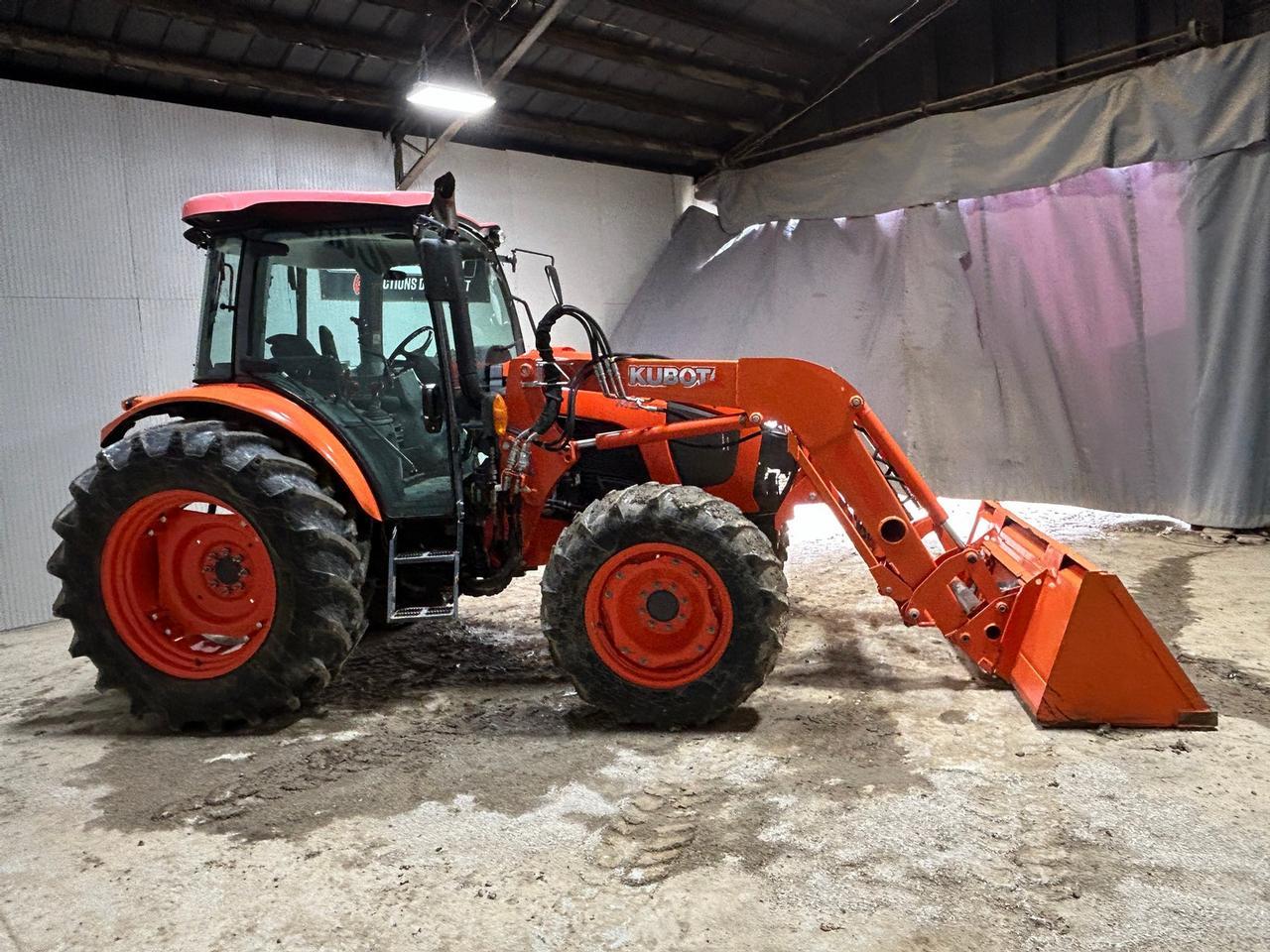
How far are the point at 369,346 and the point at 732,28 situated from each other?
4.70 metres

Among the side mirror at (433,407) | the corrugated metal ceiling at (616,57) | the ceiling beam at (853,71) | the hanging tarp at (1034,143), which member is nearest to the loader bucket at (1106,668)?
the side mirror at (433,407)

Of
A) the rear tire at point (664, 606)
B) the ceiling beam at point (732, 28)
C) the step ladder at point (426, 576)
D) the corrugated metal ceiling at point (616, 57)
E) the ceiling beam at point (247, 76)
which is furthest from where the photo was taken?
the ceiling beam at point (732, 28)

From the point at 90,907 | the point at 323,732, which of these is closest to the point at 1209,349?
the point at 323,732

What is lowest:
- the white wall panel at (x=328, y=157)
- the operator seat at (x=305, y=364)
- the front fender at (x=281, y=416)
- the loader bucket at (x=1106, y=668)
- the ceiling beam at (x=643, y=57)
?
the loader bucket at (x=1106, y=668)

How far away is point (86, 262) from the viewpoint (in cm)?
536

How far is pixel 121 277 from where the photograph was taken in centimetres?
550

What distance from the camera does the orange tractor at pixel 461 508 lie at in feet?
10.3

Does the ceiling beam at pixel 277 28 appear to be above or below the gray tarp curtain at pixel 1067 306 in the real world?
above

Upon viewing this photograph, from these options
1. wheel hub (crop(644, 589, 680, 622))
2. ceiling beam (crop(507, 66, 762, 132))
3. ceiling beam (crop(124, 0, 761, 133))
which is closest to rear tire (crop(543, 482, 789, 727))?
wheel hub (crop(644, 589, 680, 622))

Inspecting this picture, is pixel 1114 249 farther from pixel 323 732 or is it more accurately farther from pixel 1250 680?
pixel 323 732

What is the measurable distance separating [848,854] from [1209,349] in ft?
17.0

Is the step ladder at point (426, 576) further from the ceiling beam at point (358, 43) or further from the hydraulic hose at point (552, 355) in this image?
the ceiling beam at point (358, 43)

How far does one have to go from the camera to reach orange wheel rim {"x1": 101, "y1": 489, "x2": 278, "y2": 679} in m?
3.34

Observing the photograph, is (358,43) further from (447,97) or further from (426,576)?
(426,576)
